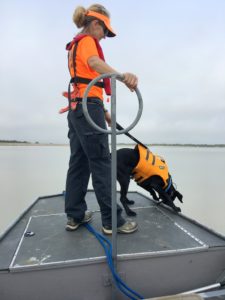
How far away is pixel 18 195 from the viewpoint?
620 cm

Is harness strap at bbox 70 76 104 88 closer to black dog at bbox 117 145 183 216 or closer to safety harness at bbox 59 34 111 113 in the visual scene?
safety harness at bbox 59 34 111 113

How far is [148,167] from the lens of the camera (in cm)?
281

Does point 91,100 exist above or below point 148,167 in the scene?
above

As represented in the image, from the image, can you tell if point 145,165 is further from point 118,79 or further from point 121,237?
point 118,79

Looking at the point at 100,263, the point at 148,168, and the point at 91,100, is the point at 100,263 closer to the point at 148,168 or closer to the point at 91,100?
the point at 91,100

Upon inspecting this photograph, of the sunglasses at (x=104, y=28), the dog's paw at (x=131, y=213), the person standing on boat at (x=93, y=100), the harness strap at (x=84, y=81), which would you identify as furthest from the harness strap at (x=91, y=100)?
the dog's paw at (x=131, y=213)

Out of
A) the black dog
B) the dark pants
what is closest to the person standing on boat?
the dark pants

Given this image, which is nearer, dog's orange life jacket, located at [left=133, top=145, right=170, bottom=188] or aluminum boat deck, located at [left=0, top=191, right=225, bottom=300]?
aluminum boat deck, located at [left=0, top=191, right=225, bottom=300]

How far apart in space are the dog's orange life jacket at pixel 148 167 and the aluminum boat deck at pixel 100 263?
870 mm

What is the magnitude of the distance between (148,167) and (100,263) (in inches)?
Answer: 57.9

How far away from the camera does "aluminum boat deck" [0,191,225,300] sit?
1.48m

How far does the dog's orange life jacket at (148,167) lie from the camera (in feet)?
9.22

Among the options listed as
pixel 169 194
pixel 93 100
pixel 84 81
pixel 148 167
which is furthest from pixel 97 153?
pixel 169 194

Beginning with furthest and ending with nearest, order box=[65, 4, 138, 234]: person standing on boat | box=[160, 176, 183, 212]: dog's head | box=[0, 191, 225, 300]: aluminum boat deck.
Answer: box=[160, 176, 183, 212]: dog's head
box=[65, 4, 138, 234]: person standing on boat
box=[0, 191, 225, 300]: aluminum boat deck
